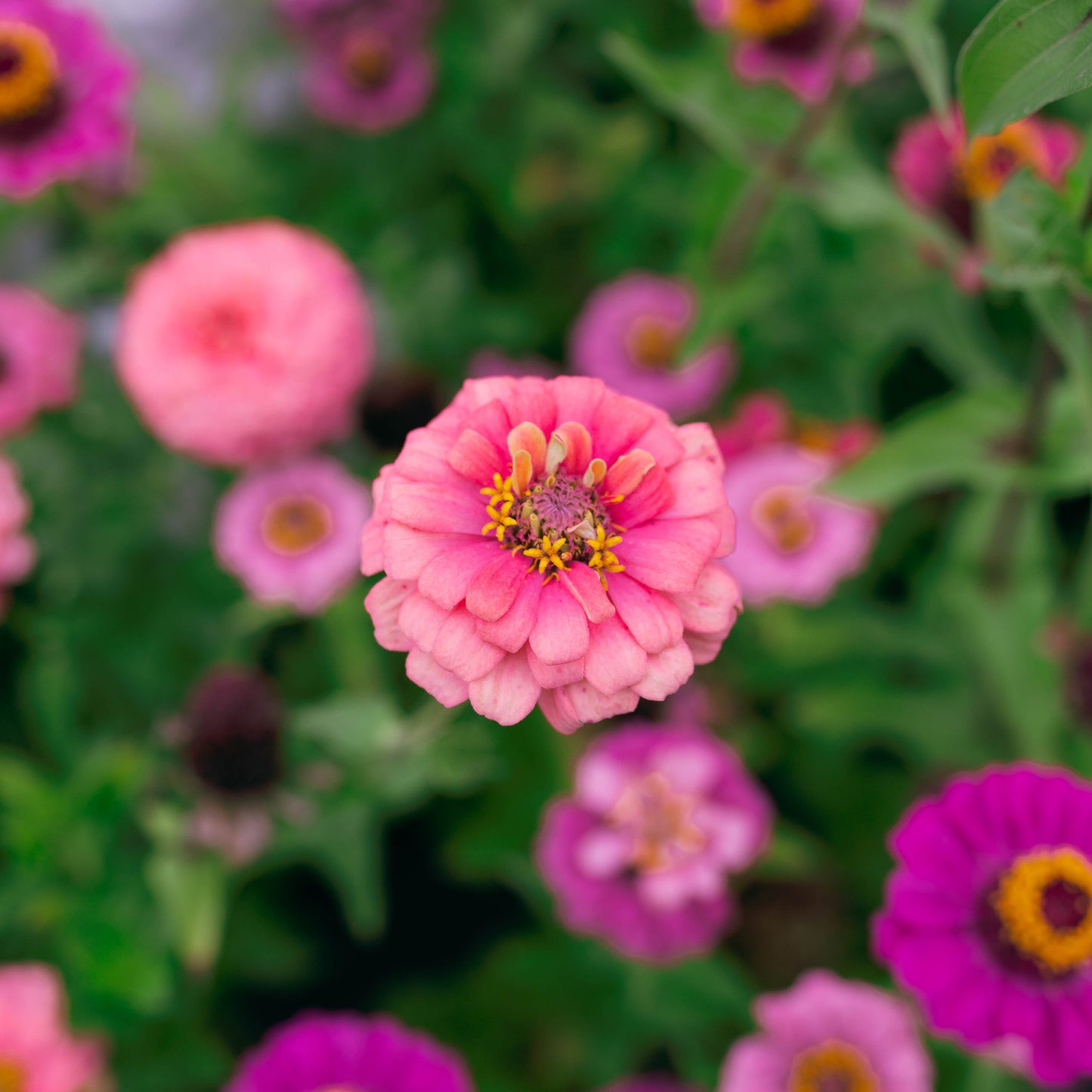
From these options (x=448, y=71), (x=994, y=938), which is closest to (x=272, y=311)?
(x=448, y=71)

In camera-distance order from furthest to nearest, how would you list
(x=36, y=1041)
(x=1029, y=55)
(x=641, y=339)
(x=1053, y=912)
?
(x=641, y=339) < (x=36, y=1041) < (x=1053, y=912) < (x=1029, y=55)

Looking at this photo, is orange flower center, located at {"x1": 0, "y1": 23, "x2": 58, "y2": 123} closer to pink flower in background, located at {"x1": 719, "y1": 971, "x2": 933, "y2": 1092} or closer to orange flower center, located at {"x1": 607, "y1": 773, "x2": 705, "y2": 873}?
orange flower center, located at {"x1": 607, "y1": 773, "x2": 705, "y2": 873}

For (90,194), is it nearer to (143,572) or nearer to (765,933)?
(143,572)

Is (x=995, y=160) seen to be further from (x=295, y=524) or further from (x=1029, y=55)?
(x=295, y=524)

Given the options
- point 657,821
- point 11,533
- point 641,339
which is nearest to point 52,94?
point 11,533

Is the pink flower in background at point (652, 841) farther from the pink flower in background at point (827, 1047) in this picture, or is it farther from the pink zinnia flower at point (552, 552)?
the pink zinnia flower at point (552, 552)

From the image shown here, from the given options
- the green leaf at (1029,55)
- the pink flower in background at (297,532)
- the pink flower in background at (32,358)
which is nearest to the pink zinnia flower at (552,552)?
the green leaf at (1029,55)

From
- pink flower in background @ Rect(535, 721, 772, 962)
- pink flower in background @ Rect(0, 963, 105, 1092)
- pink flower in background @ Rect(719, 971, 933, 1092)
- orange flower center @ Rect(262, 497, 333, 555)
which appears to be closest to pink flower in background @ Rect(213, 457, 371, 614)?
orange flower center @ Rect(262, 497, 333, 555)
